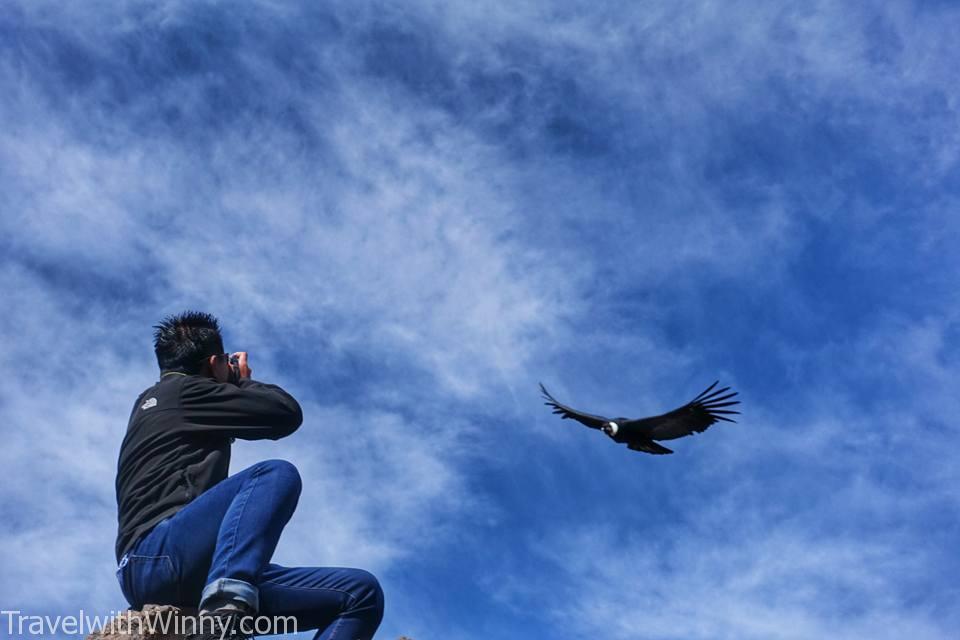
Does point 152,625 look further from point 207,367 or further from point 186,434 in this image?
point 207,367

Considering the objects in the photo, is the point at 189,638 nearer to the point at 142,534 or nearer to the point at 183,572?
the point at 183,572

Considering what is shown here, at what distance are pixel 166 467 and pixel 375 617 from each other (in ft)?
4.68

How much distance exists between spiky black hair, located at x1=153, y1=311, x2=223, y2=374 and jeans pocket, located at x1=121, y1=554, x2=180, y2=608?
53.3 inches

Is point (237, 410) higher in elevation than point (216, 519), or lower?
higher

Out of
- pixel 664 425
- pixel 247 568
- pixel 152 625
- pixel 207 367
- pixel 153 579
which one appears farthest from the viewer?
pixel 664 425

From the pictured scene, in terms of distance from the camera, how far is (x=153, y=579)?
445cm

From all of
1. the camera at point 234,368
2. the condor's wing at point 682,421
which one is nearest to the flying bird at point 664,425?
the condor's wing at point 682,421

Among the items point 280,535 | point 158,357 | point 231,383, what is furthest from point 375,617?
point 158,357

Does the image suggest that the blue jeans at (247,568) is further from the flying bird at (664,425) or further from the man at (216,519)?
the flying bird at (664,425)

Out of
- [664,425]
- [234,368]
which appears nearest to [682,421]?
[664,425]

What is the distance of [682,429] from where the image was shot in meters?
10.5

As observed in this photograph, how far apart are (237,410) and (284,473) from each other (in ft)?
2.13

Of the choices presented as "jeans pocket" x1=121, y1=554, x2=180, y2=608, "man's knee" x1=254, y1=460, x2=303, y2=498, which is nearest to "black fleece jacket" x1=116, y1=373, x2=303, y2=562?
"jeans pocket" x1=121, y1=554, x2=180, y2=608

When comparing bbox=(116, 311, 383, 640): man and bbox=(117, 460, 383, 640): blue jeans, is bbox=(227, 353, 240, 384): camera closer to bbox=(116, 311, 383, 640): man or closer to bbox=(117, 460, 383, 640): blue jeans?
bbox=(116, 311, 383, 640): man
